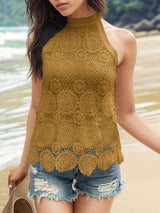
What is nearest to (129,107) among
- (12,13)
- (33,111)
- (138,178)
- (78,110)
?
(78,110)

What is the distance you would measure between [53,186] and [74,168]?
0.14 meters

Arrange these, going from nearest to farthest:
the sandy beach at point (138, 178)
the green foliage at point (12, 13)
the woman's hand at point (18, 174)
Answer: the woman's hand at point (18, 174) < the sandy beach at point (138, 178) < the green foliage at point (12, 13)

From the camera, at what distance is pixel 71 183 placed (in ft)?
7.53

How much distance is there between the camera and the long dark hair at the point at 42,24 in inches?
94.3

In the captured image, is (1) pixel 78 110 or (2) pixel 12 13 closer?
(1) pixel 78 110

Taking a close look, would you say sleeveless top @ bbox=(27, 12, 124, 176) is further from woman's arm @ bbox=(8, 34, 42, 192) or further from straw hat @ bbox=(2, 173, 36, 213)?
straw hat @ bbox=(2, 173, 36, 213)

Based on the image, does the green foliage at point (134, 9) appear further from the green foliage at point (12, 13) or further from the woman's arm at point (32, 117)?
the woman's arm at point (32, 117)

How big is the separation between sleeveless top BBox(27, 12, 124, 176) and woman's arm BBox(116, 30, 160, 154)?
0.11 meters

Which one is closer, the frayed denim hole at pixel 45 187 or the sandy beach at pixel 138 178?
the frayed denim hole at pixel 45 187

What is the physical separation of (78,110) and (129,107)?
0.39m

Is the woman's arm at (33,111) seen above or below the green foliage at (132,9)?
above

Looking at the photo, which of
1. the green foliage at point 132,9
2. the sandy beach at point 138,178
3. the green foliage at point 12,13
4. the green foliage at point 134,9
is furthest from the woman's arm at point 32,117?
the green foliage at point 12,13

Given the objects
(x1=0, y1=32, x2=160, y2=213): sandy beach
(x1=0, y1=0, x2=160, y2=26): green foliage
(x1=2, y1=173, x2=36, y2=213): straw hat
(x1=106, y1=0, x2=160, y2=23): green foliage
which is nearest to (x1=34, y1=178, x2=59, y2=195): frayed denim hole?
(x1=2, y1=173, x2=36, y2=213): straw hat

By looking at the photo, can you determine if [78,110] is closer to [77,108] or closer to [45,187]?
[77,108]
